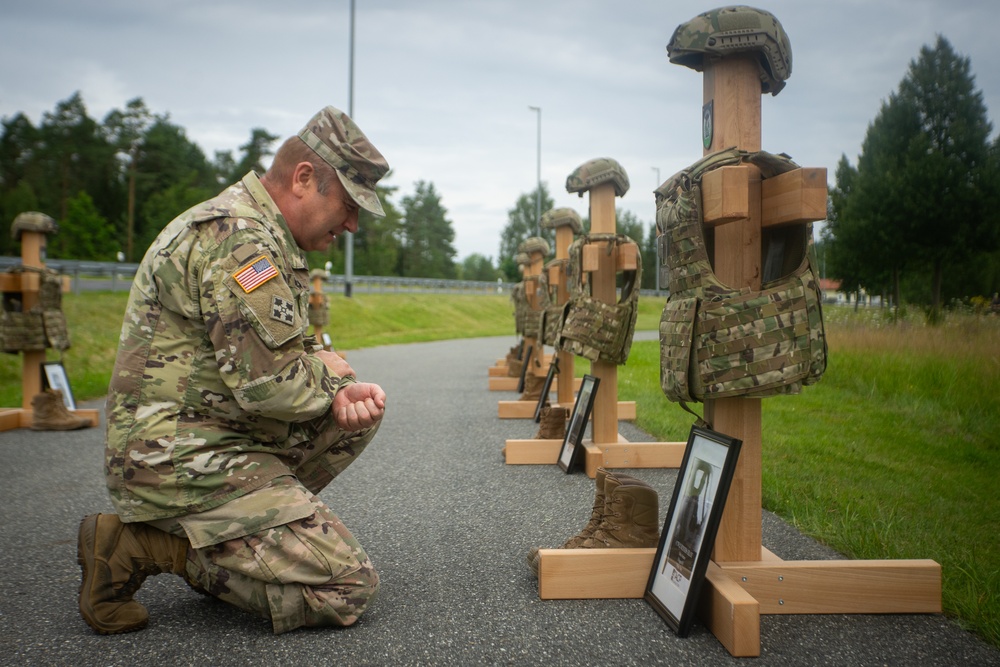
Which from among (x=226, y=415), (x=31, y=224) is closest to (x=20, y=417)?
(x=31, y=224)

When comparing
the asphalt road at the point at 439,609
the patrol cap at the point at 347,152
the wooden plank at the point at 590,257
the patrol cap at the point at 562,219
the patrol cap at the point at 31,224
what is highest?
the patrol cap at the point at 562,219

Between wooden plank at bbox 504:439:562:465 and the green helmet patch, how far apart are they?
378cm

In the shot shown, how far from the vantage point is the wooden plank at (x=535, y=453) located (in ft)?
20.8

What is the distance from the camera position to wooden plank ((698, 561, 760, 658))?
272 centimetres

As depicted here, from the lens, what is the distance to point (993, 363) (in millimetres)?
6996

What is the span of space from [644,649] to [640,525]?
73 cm

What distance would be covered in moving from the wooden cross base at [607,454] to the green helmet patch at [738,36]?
334 cm

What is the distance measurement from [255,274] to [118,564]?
49.1 inches

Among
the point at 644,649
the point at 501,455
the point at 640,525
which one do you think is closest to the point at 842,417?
the point at 501,455

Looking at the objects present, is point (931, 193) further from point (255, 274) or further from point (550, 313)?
point (255, 274)

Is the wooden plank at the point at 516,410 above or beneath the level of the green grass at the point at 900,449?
beneath

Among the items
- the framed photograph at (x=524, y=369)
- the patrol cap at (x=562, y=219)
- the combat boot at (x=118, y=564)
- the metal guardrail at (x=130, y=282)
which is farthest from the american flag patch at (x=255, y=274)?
the framed photograph at (x=524, y=369)

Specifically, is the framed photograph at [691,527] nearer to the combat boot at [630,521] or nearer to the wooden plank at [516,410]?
the combat boot at [630,521]

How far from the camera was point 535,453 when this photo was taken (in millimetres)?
6348
